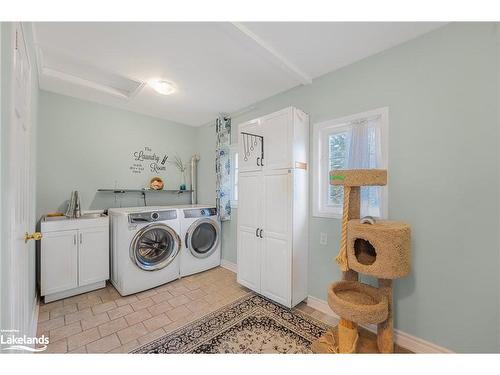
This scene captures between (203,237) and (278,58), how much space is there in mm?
2567

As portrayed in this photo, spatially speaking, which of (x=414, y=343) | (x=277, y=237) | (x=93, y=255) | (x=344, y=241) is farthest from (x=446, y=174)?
(x=93, y=255)

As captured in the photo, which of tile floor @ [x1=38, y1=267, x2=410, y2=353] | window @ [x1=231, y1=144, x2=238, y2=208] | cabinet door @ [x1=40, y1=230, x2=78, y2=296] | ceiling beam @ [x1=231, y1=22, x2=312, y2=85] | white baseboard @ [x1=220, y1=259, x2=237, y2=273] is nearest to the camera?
ceiling beam @ [x1=231, y1=22, x2=312, y2=85]

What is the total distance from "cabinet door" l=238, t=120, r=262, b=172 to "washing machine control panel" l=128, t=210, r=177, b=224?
→ 3.77 ft

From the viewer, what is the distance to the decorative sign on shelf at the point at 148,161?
3.29m

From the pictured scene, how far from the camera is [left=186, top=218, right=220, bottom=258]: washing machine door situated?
2965mm

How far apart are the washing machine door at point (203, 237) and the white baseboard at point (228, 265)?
0.29m

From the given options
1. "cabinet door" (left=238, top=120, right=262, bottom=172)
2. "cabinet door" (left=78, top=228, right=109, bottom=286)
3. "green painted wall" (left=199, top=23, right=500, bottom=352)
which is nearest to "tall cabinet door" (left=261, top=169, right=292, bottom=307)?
"cabinet door" (left=238, top=120, right=262, bottom=172)

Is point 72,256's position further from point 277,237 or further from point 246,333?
point 277,237

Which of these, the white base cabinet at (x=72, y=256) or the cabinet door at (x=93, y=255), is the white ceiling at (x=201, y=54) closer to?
the white base cabinet at (x=72, y=256)

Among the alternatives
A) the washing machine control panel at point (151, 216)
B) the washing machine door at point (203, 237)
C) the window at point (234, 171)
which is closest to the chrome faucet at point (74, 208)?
the washing machine control panel at point (151, 216)

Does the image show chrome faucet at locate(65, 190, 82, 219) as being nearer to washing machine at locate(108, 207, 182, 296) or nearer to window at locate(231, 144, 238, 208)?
washing machine at locate(108, 207, 182, 296)

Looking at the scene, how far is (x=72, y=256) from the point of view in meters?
2.34
